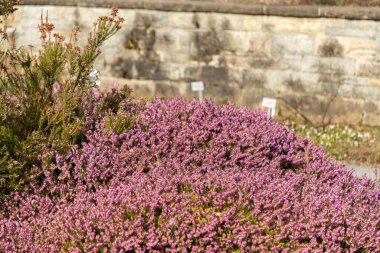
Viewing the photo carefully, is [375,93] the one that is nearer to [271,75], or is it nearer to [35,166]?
[271,75]

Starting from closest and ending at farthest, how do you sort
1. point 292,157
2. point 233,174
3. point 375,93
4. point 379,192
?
1. point 233,174
2. point 379,192
3. point 292,157
4. point 375,93

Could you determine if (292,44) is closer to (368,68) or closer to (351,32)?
(351,32)

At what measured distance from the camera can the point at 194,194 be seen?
4199mm

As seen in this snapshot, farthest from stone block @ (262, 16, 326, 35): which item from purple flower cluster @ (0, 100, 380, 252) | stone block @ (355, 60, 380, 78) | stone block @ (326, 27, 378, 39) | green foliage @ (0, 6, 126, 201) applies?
green foliage @ (0, 6, 126, 201)

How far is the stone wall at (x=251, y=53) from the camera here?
10320 mm

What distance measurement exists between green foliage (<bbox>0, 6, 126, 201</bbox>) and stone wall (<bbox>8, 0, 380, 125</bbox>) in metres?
6.14

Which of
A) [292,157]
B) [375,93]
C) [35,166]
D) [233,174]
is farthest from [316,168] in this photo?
[375,93]

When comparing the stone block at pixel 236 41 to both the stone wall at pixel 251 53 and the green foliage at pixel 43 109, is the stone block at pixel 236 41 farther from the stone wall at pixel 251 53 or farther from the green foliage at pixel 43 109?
the green foliage at pixel 43 109

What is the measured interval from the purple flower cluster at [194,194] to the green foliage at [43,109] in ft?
0.49

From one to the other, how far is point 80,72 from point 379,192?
248cm

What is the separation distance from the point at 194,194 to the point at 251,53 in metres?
7.04

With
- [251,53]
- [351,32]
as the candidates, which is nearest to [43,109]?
[251,53]

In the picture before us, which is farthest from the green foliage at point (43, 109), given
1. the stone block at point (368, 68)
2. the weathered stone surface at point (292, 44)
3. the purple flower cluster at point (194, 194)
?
the stone block at point (368, 68)

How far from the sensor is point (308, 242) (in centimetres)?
401
